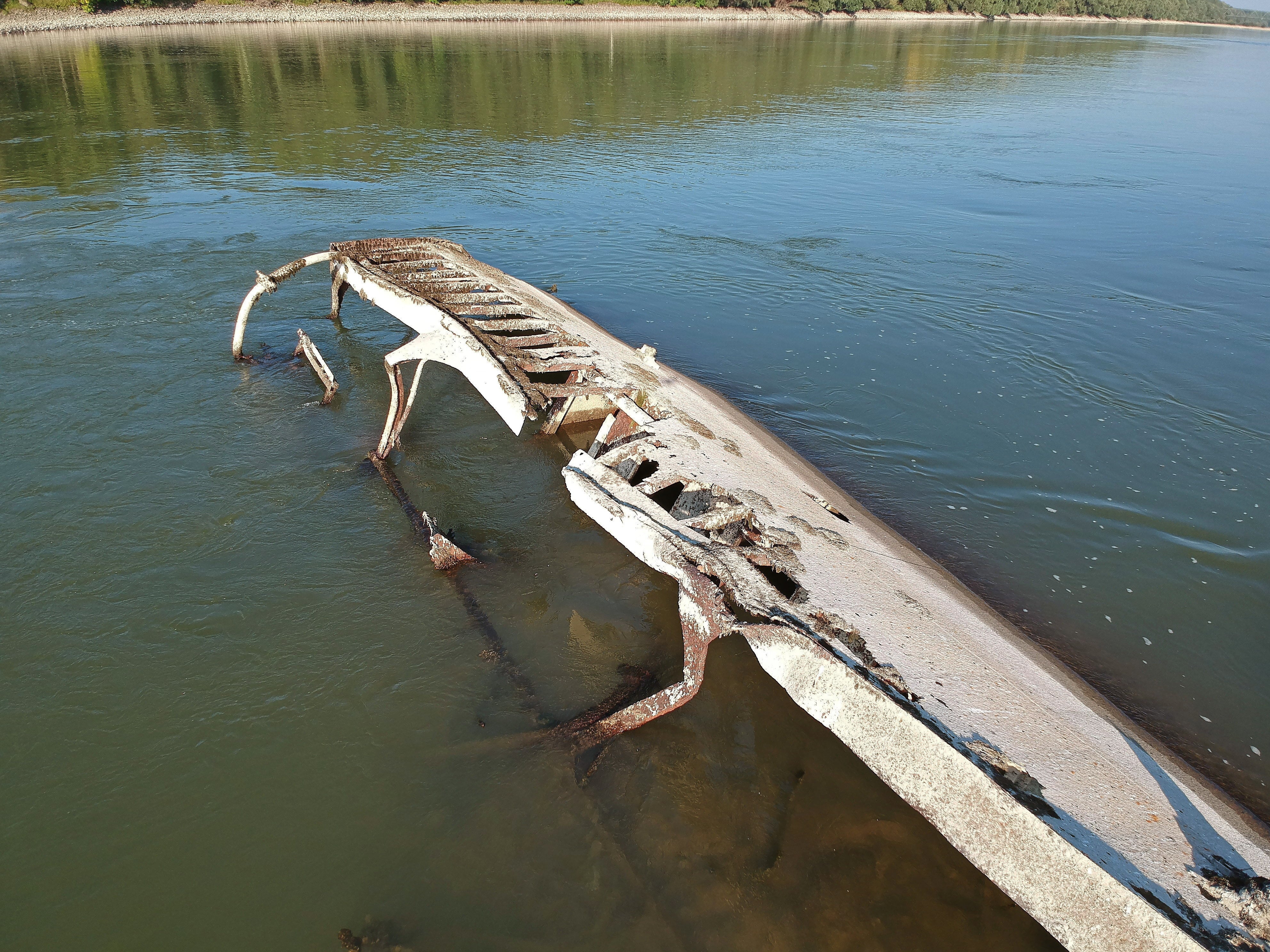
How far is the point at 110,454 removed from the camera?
25.1 feet

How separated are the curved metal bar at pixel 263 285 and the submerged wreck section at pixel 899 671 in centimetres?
291

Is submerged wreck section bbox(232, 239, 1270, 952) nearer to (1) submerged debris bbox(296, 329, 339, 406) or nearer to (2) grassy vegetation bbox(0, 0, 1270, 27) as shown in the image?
(1) submerged debris bbox(296, 329, 339, 406)

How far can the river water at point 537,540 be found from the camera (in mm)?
4059

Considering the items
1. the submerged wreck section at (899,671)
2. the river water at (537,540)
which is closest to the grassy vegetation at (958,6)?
the river water at (537,540)

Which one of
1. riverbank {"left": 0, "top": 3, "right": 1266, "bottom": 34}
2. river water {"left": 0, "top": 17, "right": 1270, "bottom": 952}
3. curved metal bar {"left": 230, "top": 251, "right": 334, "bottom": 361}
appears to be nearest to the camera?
river water {"left": 0, "top": 17, "right": 1270, "bottom": 952}

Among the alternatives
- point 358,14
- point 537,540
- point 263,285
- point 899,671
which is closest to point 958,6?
point 358,14

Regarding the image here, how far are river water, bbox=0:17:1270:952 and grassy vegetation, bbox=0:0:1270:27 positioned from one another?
42332 millimetres

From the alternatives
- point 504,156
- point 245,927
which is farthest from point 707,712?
point 504,156

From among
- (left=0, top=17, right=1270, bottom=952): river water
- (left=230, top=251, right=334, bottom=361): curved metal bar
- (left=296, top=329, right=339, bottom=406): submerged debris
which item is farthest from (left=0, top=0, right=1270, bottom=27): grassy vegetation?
(left=296, top=329, right=339, bottom=406): submerged debris

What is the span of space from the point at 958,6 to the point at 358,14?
238 ft

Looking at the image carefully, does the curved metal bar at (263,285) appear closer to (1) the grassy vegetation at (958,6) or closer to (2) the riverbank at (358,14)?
(2) the riverbank at (358,14)

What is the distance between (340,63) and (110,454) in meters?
36.4

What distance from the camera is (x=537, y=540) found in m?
6.70

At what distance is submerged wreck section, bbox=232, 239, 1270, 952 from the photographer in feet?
10.8
